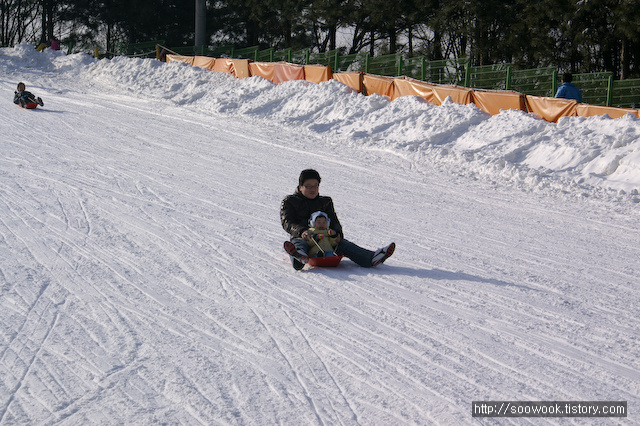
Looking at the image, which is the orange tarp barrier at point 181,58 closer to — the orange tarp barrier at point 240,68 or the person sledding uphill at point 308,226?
the orange tarp barrier at point 240,68

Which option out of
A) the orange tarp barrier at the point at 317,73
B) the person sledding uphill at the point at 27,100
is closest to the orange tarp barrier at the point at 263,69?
the orange tarp barrier at the point at 317,73

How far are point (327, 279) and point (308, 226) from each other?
30.3 inches

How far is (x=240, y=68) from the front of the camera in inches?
933

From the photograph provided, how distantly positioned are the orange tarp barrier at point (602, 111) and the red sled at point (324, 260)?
866 centimetres

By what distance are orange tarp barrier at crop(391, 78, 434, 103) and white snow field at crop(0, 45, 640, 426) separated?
1211 millimetres

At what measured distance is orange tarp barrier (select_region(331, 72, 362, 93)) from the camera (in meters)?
19.1

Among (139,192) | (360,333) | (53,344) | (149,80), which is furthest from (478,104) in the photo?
(149,80)

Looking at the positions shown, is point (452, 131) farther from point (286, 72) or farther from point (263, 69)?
point (263, 69)

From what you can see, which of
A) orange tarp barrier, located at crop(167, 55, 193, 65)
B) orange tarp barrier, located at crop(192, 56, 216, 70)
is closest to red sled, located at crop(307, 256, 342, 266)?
orange tarp barrier, located at crop(192, 56, 216, 70)

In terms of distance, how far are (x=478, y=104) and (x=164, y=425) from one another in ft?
44.0

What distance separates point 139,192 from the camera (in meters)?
10.6

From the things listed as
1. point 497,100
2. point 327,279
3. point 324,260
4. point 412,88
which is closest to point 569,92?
point 497,100

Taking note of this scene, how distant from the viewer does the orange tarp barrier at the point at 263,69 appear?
2238cm

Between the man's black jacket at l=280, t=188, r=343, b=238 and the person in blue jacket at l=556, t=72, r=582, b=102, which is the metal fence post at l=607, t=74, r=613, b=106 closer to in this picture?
the person in blue jacket at l=556, t=72, r=582, b=102
